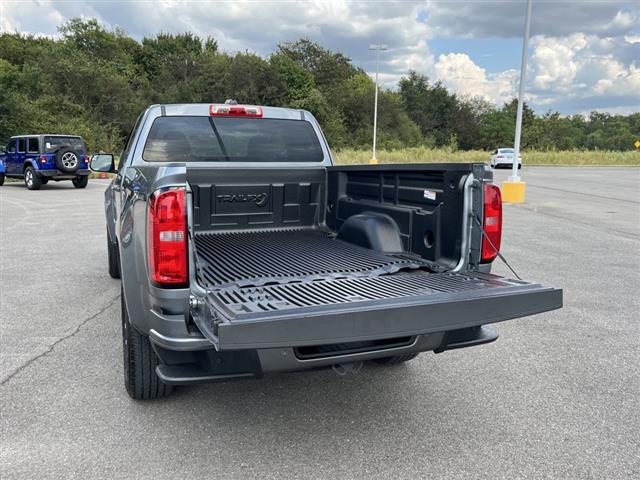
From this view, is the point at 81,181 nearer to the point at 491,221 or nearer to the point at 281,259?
the point at 281,259

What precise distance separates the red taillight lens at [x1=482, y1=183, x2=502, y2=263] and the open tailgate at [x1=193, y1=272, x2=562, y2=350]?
0.29 metres

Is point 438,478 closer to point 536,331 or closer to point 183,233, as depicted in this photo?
point 183,233

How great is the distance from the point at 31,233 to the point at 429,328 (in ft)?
30.8

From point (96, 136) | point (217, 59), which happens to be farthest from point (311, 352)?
point (217, 59)

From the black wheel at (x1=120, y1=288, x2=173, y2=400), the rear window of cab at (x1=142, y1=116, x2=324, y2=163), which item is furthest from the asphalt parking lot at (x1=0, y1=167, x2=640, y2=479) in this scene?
the rear window of cab at (x1=142, y1=116, x2=324, y2=163)

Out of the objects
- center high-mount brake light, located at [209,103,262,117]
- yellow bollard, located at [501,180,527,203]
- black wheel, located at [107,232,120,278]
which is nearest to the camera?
center high-mount brake light, located at [209,103,262,117]

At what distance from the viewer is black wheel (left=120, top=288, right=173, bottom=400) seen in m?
3.15

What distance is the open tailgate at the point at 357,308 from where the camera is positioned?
216cm

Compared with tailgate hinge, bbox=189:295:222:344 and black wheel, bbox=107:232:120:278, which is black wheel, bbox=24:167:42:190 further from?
tailgate hinge, bbox=189:295:222:344

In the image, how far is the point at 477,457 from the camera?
2.76m

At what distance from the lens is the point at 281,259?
367 centimetres

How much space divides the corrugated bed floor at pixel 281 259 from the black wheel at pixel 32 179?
52.9 ft

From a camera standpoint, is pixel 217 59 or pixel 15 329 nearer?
pixel 15 329

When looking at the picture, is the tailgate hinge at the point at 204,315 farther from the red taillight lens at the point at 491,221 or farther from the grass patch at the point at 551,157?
the grass patch at the point at 551,157
